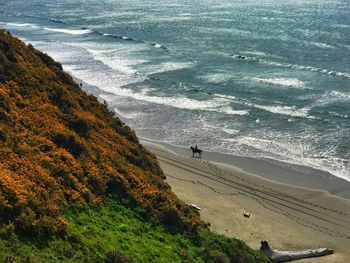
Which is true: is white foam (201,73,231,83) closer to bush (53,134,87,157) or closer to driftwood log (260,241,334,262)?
driftwood log (260,241,334,262)

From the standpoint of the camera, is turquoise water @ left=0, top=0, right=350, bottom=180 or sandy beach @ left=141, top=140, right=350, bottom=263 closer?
sandy beach @ left=141, top=140, right=350, bottom=263

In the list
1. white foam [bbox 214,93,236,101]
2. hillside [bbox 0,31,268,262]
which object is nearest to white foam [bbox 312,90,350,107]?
white foam [bbox 214,93,236,101]

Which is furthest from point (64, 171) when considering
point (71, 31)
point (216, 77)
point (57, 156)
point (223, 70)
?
point (71, 31)

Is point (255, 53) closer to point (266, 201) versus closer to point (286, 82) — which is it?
point (286, 82)

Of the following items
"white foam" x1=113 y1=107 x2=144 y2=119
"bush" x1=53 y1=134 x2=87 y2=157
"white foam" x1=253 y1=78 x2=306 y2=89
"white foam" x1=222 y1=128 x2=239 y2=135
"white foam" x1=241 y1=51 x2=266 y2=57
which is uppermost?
"bush" x1=53 y1=134 x2=87 y2=157

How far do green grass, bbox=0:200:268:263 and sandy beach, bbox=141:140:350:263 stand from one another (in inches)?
193

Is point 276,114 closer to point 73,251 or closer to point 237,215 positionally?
point 237,215

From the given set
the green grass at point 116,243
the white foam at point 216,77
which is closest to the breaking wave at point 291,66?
Answer: the white foam at point 216,77

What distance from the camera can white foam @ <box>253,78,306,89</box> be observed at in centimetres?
6359

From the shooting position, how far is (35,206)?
1994 centimetres

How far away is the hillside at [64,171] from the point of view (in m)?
19.3

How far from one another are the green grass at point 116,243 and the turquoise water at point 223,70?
1857cm

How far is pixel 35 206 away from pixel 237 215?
15366 millimetres

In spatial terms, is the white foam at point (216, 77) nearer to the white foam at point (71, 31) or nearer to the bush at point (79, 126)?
the bush at point (79, 126)
